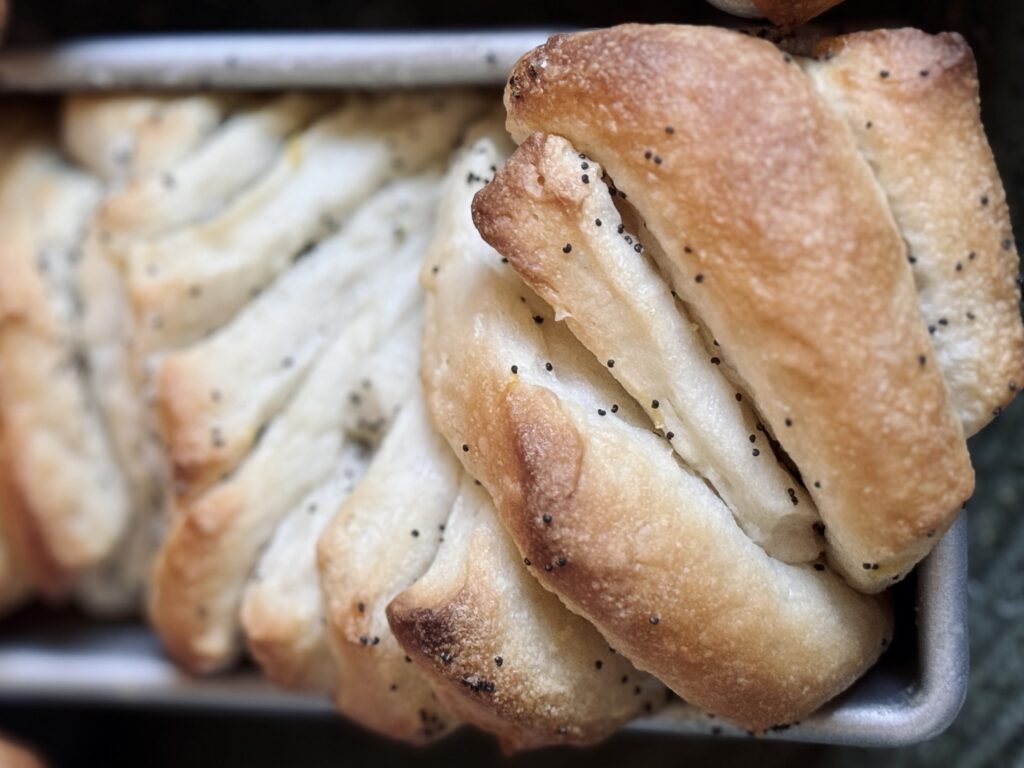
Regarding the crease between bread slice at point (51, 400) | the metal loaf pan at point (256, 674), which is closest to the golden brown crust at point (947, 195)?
the metal loaf pan at point (256, 674)

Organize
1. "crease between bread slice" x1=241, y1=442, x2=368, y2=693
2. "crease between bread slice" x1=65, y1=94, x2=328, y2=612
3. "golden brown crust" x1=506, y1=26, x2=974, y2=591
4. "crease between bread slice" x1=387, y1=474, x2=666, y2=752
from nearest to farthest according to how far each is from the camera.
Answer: "golden brown crust" x1=506, y1=26, x2=974, y2=591 < "crease between bread slice" x1=387, y1=474, x2=666, y2=752 < "crease between bread slice" x1=241, y1=442, x2=368, y2=693 < "crease between bread slice" x1=65, y1=94, x2=328, y2=612

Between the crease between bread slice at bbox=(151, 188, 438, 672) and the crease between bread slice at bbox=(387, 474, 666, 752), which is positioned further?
the crease between bread slice at bbox=(151, 188, 438, 672)

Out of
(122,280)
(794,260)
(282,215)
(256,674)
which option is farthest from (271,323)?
(794,260)

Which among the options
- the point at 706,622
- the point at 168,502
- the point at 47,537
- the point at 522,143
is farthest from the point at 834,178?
the point at 47,537

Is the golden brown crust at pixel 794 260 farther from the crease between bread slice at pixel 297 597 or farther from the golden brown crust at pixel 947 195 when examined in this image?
the crease between bread slice at pixel 297 597

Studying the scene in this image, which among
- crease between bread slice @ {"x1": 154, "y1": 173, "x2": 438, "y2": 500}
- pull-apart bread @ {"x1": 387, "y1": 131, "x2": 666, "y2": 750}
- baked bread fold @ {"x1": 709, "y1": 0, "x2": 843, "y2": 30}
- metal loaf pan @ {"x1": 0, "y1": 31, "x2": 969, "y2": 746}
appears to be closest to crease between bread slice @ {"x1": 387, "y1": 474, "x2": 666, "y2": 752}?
pull-apart bread @ {"x1": 387, "y1": 131, "x2": 666, "y2": 750}

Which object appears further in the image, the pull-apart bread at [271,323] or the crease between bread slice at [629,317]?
the pull-apart bread at [271,323]

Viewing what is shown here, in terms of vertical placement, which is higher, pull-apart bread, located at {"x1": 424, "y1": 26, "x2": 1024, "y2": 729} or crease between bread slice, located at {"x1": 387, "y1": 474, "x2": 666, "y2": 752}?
pull-apart bread, located at {"x1": 424, "y1": 26, "x2": 1024, "y2": 729}

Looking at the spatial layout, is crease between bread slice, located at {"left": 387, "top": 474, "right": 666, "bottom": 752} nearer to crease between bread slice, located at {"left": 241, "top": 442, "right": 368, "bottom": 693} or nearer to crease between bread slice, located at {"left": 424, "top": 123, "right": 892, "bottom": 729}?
crease between bread slice, located at {"left": 424, "top": 123, "right": 892, "bottom": 729}
